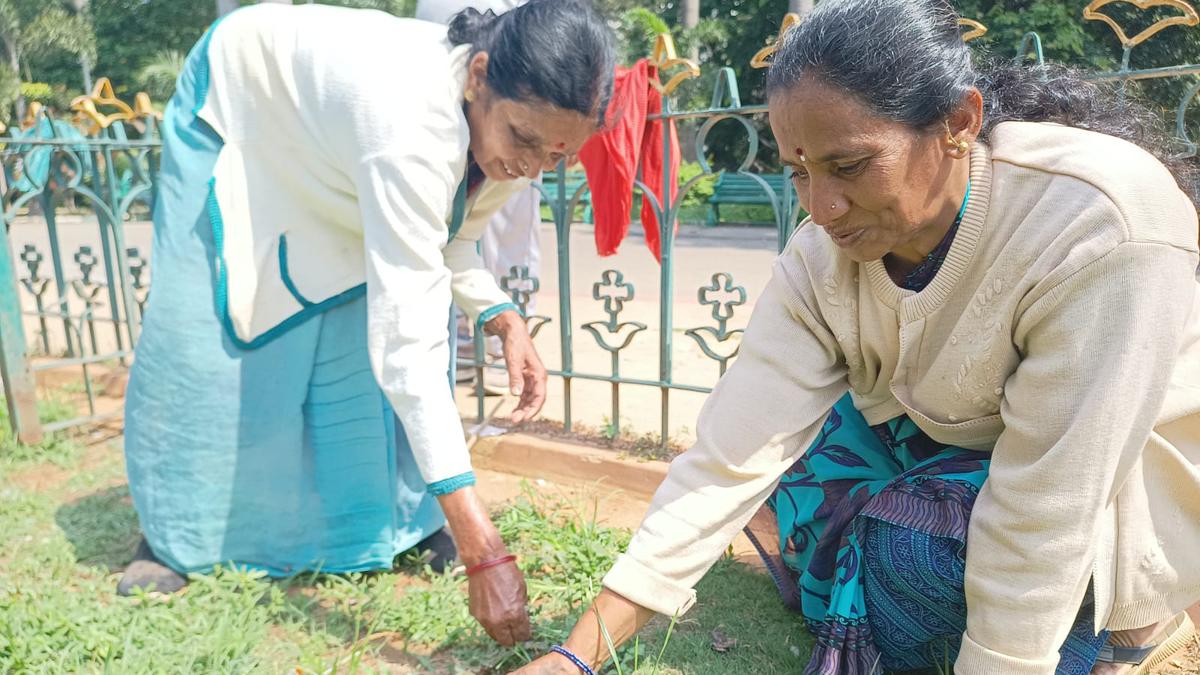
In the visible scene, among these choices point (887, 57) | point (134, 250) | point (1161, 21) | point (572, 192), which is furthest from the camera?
point (572, 192)

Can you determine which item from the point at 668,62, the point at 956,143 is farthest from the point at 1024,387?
the point at 668,62

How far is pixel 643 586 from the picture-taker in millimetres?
1640

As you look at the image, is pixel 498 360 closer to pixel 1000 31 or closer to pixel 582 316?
pixel 582 316

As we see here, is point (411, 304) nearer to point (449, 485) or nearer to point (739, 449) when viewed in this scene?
point (449, 485)

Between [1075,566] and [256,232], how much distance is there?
6.39 ft

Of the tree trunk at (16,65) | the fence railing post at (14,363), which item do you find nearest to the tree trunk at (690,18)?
the fence railing post at (14,363)

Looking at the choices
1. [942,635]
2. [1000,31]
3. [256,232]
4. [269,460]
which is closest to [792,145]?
[942,635]

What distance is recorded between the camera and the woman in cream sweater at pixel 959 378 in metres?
1.38

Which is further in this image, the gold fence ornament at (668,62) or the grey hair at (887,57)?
the gold fence ornament at (668,62)

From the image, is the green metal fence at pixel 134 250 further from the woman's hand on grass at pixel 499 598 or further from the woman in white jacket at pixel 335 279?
the woman's hand on grass at pixel 499 598

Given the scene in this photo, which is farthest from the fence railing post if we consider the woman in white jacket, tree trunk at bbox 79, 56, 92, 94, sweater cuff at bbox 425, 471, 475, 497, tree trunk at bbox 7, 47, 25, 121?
tree trunk at bbox 7, 47, 25, 121

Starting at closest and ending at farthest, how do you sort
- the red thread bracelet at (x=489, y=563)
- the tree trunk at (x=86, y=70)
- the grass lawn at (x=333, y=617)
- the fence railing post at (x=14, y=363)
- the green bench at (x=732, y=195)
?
1. the red thread bracelet at (x=489, y=563)
2. the grass lawn at (x=333, y=617)
3. the fence railing post at (x=14, y=363)
4. the green bench at (x=732, y=195)
5. the tree trunk at (x=86, y=70)

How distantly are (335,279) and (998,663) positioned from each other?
1.72 metres

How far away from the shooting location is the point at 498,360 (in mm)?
4340
